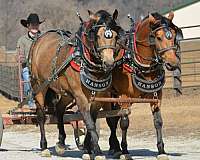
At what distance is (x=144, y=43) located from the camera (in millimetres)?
9664

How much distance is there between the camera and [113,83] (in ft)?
32.5

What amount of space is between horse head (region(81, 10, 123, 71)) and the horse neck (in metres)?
0.43

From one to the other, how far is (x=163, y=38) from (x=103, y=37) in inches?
34.8

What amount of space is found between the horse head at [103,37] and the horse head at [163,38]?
494 millimetres

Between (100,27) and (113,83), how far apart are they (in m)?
1.08

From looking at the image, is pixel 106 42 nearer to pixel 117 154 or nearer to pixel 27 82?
pixel 117 154

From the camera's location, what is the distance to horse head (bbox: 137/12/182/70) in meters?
9.09

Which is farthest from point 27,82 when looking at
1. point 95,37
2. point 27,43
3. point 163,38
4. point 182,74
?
point 182,74

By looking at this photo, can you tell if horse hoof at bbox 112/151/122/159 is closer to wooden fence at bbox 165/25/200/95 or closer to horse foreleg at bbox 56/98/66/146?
horse foreleg at bbox 56/98/66/146

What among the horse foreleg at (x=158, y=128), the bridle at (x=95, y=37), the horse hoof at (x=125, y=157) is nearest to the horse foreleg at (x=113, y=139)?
the horse hoof at (x=125, y=157)

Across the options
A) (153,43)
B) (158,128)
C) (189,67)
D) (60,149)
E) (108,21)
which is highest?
(108,21)

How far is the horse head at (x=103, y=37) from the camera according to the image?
8984mm

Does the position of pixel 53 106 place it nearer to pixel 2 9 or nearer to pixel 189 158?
pixel 189 158

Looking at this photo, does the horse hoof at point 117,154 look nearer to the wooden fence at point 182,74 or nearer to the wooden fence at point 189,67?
the wooden fence at point 182,74
